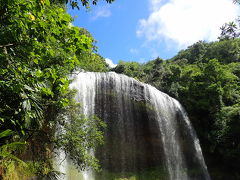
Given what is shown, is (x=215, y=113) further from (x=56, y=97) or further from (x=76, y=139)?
(x=76, y=139)

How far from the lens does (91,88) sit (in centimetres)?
1506

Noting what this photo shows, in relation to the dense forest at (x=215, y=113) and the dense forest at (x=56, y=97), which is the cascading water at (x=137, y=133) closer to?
the dense forest at (x=215, y=113)

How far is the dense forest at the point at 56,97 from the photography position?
346 cm

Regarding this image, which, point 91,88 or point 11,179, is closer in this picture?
point 11,179

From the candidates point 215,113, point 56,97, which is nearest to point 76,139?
point 56,97

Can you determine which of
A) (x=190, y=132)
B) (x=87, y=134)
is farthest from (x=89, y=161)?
(x=190, y=132)

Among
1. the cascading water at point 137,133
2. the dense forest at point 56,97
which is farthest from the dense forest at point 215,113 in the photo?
the cascading water at point 137,133

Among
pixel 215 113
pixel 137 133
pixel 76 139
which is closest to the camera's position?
pixel 76 139

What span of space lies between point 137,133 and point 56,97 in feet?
25.7

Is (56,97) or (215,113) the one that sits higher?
(215,113)

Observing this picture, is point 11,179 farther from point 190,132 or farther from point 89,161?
point 190,132

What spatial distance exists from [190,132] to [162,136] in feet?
8.86

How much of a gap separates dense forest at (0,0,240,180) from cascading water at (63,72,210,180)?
1.80 m

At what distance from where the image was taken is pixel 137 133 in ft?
51.4
